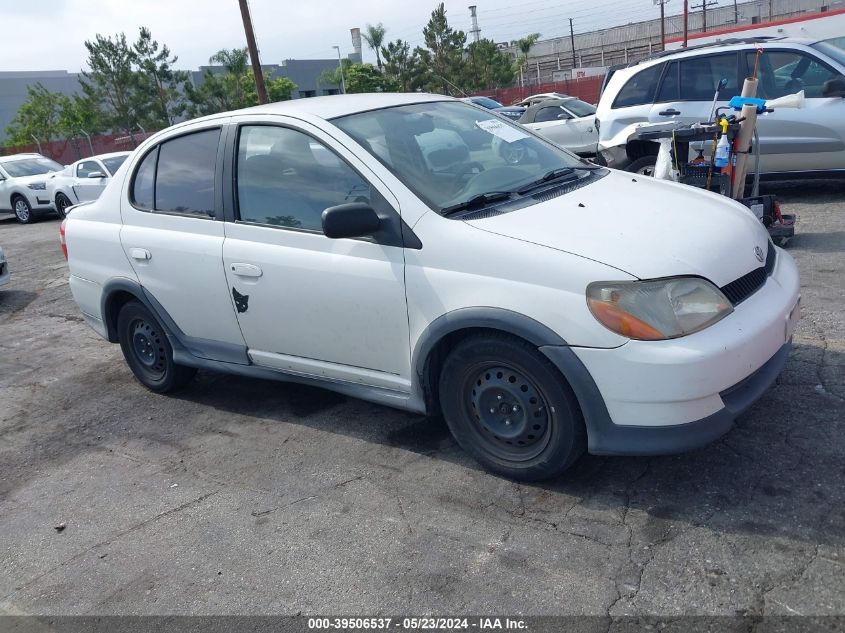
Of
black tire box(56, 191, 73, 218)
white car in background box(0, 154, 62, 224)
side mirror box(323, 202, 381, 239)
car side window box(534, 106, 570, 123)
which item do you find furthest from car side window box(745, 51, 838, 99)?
white car in background box(0, 154, 62, 224)

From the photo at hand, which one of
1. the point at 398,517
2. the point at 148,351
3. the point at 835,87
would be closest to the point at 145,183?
the point at 148,351

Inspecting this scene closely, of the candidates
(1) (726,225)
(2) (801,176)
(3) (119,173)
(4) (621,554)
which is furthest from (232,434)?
(2) (801,176)

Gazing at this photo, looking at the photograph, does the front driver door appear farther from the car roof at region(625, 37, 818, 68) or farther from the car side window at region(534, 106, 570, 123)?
the car side window at region(534, 106, 570, 123)

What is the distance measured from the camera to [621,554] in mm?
3008

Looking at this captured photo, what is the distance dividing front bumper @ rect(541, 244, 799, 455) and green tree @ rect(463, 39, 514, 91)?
50797 mm

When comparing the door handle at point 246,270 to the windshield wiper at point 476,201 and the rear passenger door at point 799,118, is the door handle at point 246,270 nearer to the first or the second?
the windshield wiper at point 476,201

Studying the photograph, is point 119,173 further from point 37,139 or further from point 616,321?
point 37,139

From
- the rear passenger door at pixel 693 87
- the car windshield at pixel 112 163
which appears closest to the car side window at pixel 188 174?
the rear passenger door at pixel 693 87

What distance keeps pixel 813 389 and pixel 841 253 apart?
2.92m

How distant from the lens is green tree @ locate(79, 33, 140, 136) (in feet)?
145

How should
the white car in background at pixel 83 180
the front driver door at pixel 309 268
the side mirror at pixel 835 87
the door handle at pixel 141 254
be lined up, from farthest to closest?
the white car in background at pixel 83 180 < the side mirror at pixel 835 87 < the door handle at pixel 141 254 < the front driver door at pixel 309 268

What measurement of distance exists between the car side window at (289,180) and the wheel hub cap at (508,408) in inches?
42.7

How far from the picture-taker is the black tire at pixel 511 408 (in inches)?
130

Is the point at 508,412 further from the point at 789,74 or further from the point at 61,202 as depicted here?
the point at 61,202
